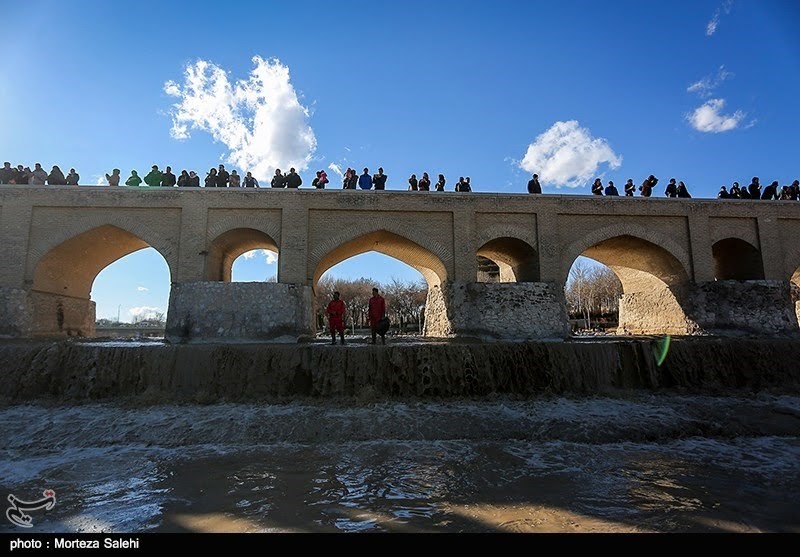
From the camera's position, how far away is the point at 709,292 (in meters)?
13.5

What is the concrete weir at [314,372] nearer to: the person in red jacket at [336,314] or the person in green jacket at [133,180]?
the person in red jacket at [336,314]

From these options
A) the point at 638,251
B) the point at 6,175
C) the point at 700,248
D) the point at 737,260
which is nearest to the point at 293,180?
the point at 6,175

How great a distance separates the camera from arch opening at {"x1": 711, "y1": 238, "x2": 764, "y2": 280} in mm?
14289

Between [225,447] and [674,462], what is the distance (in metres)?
5.28

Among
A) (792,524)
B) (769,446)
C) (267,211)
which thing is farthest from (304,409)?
(267,211)

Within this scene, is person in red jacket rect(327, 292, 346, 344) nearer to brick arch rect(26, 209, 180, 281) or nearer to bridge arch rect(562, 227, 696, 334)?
brick arch rect(26, 209, 180, 281)

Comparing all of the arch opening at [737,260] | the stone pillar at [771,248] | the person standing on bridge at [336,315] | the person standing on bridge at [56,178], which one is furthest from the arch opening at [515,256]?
the person standing on bridge at [56,178]

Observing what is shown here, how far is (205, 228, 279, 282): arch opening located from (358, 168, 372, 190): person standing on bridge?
3121 millimetres

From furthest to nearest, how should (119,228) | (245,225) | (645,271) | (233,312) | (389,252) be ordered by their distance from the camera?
(645,271) < (389,252) < (245,225) < (119,228) < (233,312)

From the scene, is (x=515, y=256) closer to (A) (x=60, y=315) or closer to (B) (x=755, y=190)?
(B) (x=755, y=190)

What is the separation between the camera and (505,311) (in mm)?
12836

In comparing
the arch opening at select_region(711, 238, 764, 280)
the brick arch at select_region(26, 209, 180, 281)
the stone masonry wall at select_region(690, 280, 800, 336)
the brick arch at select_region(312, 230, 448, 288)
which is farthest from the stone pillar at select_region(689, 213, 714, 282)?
the brick arch at select_region(26, 209, 180, 281)

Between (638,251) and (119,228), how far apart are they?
625 inches

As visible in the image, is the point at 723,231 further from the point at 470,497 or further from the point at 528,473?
the point at 470,497
